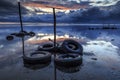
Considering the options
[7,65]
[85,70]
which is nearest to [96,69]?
[85,70]


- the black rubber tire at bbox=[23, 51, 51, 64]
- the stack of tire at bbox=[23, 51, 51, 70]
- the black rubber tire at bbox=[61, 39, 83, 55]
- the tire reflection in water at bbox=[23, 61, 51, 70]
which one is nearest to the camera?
the tire reflection in water at bbox=[23, 61, 51, 70]

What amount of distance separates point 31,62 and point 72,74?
4128 mm

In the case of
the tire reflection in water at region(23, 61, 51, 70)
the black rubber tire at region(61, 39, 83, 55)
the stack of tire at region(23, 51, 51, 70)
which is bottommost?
the tire reflection in water at region(23, 61, 51, 70)

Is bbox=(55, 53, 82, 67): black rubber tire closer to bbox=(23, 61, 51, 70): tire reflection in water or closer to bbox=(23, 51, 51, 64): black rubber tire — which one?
bbox=(23, 61, 51, 70): tire reflection in water

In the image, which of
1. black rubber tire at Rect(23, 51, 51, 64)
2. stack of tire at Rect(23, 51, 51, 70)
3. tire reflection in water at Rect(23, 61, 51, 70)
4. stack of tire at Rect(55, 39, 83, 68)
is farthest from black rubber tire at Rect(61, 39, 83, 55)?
tire reflection in water at Rect(23, 61, 51, 70)

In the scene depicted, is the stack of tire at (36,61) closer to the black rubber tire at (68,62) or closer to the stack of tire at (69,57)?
the stack of tire at (69,57)

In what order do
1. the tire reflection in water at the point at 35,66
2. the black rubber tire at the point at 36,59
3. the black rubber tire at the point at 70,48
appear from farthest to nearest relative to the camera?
the black rubber tire at the point at 70,48, the black rubber tire at the point at 36,59, the tire reflection in water at the point at 35,66

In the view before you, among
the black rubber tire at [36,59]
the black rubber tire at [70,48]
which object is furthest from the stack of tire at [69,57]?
the black rubber tire at [36,59]

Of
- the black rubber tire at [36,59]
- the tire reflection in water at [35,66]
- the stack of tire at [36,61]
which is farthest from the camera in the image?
the black rubber tire at [36,59]

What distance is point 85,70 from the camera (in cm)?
Result: 1797

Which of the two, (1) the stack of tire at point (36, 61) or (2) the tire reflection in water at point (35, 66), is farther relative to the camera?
(1) the stack of tire at point (36, 61)

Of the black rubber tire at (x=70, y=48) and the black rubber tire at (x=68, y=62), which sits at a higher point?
the black rubber tire at (x=70, y=48)

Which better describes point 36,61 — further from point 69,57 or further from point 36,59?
point 69,57

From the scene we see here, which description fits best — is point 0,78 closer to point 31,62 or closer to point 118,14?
point 31,62
